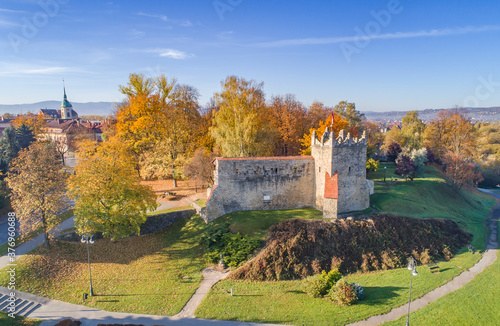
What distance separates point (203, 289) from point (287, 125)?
25.5m

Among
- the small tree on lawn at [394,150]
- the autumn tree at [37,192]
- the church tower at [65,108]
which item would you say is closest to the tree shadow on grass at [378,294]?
the autumn tree at [37,192]

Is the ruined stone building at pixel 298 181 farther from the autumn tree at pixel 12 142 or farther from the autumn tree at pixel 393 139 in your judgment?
the autumn tree at pixel 393 139

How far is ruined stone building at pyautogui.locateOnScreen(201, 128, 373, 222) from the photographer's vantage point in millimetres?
26312

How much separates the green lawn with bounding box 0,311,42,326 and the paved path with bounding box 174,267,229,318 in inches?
329

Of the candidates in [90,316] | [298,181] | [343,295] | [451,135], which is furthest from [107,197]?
[451,135]

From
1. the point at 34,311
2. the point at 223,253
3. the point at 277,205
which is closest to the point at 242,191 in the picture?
the point at 277,205

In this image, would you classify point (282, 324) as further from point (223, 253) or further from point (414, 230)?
point (414, 230)

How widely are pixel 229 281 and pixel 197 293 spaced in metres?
2.44

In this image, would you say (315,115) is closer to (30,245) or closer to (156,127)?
(156,127)

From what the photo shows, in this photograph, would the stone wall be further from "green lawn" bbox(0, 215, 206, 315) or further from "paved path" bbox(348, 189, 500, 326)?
"paved path" bbox(348, 189, 500, 326)

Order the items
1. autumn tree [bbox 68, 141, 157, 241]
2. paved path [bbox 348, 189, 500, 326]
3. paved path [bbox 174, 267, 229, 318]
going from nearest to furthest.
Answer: paved path [bbox 348, 189, 500, 326], paved path [bbox 174, 267, 229, 318], autumn tree [bbox 68, 141, 157, 241]

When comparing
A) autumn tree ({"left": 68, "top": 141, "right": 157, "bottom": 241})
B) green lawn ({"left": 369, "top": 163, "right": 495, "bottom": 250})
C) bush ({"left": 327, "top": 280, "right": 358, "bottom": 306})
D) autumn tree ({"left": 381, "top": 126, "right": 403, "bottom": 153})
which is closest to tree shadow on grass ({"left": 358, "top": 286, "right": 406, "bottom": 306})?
bush ({"left": 327, "top": 280, "right": 358, "bottom": 306})

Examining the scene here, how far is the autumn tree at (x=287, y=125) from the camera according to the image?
4025 cm

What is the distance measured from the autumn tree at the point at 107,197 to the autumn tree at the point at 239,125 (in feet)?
38.5
